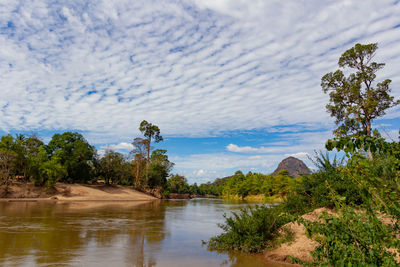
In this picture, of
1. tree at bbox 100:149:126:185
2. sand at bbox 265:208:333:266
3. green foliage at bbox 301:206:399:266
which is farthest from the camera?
tree at bbox 100:149:126:185

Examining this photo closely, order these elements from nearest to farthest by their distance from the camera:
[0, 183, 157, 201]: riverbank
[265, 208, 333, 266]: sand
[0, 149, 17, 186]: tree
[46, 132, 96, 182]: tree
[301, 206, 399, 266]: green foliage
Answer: [301, 206, 399, 266]: green foliage, [265, 208, 333, 266]: sand, [0, 149, 17, 186]: tree, [0, 183, 157, 201]: riverbank, [46, 132, 96, 182]: tree

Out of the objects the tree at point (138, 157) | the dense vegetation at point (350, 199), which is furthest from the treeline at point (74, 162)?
the dense vegetation at point (350, 199)

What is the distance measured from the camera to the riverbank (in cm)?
3538

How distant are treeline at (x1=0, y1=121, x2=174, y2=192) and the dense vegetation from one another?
116ft

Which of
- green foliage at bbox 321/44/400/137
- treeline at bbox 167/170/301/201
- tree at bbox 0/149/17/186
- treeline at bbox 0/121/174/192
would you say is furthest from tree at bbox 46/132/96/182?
green foliage at bbox 321/44/400/137

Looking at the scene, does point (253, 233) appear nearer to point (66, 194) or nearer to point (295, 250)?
point (295, 250)

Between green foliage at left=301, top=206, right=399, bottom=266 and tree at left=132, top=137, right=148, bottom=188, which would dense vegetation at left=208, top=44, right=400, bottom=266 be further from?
tree at left=132, top=137, right=148, bottom=188

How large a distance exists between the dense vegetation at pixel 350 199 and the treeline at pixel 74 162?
116 ft

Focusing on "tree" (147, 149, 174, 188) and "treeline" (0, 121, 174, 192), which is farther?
"tree" (147, 149, 174, 188)

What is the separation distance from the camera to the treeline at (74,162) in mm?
37406

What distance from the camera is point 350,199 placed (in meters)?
9.11

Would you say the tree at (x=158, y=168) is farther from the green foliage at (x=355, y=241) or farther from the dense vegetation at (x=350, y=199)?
the green foliage at (x=355, y=241)

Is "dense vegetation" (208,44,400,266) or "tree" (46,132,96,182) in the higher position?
"tree" (46,132,96,182)

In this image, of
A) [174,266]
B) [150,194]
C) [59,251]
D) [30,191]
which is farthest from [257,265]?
[150,194]
